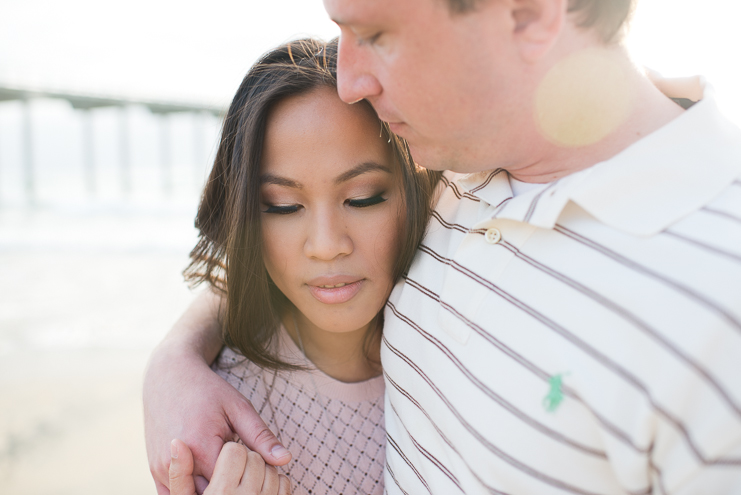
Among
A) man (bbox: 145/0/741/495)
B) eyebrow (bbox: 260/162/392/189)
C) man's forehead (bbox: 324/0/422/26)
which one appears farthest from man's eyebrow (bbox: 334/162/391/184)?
man's forehead (bbox: 324/0/422/26)

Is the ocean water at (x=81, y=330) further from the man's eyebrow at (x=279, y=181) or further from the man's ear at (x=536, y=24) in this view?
the man's ear at (x=536, y=24)

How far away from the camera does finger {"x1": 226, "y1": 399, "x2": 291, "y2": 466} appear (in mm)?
1333

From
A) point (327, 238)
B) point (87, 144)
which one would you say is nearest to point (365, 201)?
point (327, 238)

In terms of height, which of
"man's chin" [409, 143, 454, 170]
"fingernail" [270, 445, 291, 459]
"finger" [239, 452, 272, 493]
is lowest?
"finger" [239, 452, 272, 493]

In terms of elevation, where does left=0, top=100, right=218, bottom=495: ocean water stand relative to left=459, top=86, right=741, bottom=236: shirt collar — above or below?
below

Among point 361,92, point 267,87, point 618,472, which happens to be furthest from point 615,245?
point 267,87

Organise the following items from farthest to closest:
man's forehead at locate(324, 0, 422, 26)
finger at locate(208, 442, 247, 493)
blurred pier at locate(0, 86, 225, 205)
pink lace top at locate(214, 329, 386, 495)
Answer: blurred pier at locate(0, 86, 225, 205), pink lace top at locate(214, 329, 386, 495), finger at locate(208, 442, 247, 493), man's forehead at locate(324, 0, 422, 26)

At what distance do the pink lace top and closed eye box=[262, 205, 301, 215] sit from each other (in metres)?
0.58

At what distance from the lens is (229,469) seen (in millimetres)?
1225

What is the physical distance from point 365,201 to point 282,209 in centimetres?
28

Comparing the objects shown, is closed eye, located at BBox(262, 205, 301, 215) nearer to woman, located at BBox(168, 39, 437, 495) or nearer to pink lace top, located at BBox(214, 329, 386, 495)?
woman, located at BBox(168, 39, 437, 495)

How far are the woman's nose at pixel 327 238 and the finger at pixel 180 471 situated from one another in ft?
2.11

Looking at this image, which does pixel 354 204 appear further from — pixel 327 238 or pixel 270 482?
pixel 270 482

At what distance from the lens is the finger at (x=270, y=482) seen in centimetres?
128
